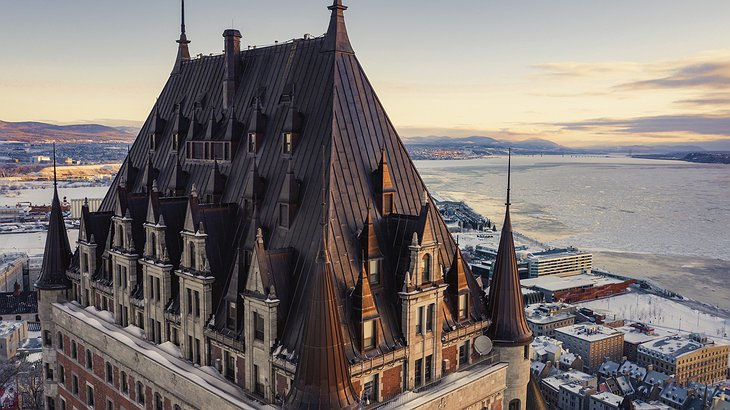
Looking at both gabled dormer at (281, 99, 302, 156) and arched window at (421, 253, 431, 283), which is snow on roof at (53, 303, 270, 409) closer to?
arched window at (421, 253, 431, 283)

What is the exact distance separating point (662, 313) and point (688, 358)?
29.1m

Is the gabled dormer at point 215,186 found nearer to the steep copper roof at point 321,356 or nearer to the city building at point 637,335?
the steep copper roof at point 321,356

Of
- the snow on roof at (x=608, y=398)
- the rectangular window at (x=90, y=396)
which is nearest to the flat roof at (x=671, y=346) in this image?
the snow on roof at (x=608, y=398)

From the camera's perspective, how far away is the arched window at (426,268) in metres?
28.9

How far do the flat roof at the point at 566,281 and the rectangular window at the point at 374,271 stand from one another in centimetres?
16689

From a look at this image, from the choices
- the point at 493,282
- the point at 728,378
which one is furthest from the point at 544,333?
the point at 493,282

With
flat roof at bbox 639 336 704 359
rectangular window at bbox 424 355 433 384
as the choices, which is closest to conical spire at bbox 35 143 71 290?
rectangular window at bbox 424 355 433 384

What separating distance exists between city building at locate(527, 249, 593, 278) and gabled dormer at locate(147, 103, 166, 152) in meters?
168

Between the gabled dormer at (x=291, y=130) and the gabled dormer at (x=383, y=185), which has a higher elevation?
the gabled dormer at (x=291, y=130)

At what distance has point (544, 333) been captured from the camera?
153m

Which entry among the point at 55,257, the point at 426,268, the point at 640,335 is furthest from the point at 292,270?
the point at 640,335

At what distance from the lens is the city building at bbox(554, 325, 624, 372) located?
5522 inches

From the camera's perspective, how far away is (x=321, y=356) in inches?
946

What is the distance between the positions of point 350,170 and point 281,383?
10.6m
